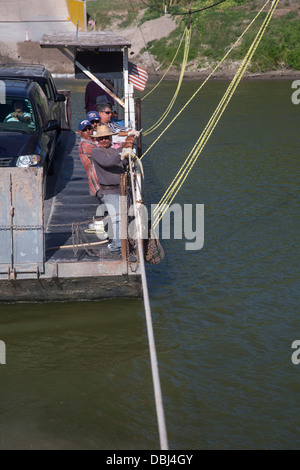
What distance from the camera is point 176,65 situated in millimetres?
48406

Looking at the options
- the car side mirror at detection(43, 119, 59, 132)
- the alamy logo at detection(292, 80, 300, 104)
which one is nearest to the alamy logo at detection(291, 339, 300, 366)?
the car side mirror at detection(43, 119, 59, 132)

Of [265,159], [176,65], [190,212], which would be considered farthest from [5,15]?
[190,212]

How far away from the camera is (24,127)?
12945 mm

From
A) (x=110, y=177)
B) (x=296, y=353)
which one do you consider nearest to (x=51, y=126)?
(x=110, y=177)

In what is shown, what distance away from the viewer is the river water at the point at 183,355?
729 cm

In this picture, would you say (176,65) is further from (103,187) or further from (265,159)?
(103,187)

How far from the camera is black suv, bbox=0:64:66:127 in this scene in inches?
617

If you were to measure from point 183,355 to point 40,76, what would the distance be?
9.68 m

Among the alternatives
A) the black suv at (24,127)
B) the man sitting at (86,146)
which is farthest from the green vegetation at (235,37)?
the man sitting at (86,146)

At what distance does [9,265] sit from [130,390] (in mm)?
2590

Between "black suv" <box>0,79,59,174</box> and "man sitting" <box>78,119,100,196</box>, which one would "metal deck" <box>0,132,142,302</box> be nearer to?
"man sitting" <box>78,119,100,196</box>

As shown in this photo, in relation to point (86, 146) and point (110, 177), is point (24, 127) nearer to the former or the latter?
point (86, 146)

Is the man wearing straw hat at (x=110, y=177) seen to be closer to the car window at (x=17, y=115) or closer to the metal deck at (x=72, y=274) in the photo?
the metal deck at (x=72, y=274)

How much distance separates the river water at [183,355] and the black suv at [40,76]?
4222mm
